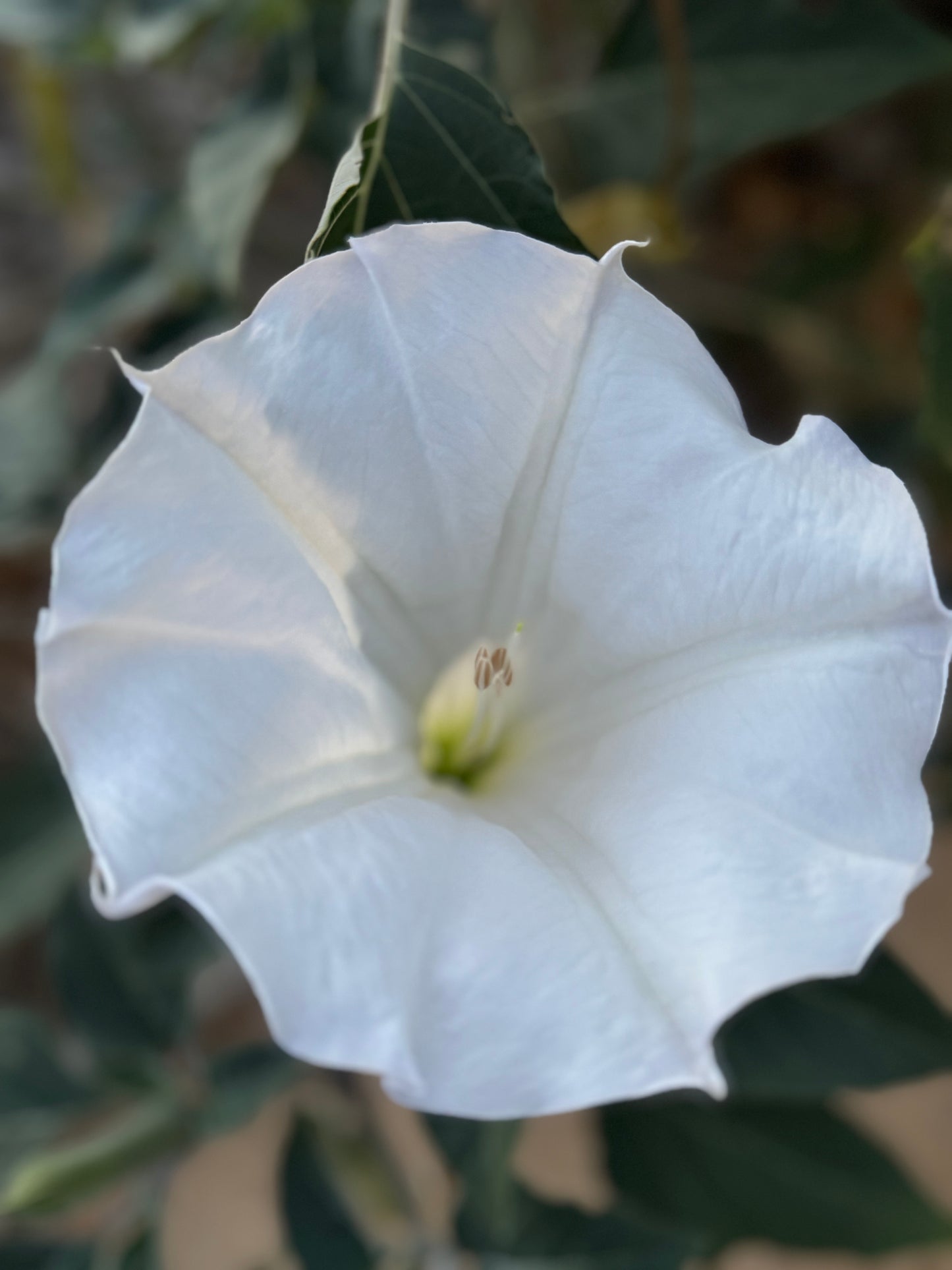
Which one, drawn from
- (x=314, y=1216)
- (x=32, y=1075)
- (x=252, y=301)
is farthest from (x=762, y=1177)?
(x=252, y=301)

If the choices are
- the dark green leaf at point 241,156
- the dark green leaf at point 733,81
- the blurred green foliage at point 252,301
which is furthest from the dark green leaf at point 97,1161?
the dark green leaf at point 733,81

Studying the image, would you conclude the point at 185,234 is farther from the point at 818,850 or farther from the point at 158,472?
the point at 818,850

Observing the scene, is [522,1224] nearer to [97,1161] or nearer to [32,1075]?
[97,1161]

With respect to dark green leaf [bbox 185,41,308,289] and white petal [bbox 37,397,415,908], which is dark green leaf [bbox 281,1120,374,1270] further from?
dark green leaf [bbox 185,41,308,289]

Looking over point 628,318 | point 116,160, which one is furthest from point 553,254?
point 116,160

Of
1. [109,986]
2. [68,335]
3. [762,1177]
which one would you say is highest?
A: [68,335]

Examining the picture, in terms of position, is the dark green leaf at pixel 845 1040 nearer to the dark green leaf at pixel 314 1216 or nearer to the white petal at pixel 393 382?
the dark green leaf at pixel 314 1216
